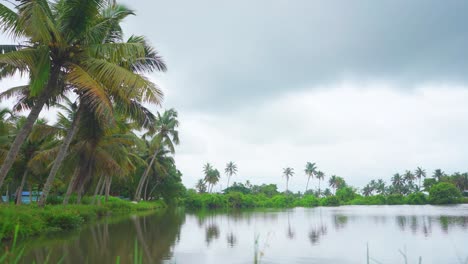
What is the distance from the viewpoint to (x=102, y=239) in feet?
40.8

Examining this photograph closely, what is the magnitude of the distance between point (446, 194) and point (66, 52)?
236ft

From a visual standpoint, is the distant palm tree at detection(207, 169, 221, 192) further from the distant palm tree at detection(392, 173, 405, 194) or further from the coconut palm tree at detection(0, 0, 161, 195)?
the coconut palm tree at detection(0, 0, 161, 195)

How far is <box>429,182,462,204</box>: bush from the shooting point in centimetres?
6631

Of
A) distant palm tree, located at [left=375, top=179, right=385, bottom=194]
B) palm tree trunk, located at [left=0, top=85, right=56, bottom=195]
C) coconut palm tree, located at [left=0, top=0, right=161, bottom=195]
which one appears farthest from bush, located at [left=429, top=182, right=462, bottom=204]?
palm tree trunk, located at [left=0, top=85, right=56, bottom=195]

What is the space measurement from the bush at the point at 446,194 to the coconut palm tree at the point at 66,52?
69987 mm

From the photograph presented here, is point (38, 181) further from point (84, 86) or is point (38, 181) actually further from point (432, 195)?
point (432, 195)

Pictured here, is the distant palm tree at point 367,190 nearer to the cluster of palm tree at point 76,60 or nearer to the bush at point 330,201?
the bush at point 330,201

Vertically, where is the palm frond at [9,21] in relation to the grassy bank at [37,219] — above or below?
above

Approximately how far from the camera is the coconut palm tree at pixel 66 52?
9.88 m

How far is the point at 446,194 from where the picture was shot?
66.3 meters

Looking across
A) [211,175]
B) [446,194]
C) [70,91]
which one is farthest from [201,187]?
[70,91]

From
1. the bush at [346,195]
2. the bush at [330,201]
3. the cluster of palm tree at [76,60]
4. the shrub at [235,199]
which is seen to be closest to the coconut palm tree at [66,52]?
the cluster of palm tree at [76,60]

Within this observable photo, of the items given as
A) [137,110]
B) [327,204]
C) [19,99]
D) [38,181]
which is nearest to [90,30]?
[137,110]

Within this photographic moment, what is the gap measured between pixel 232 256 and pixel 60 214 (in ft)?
28.1
